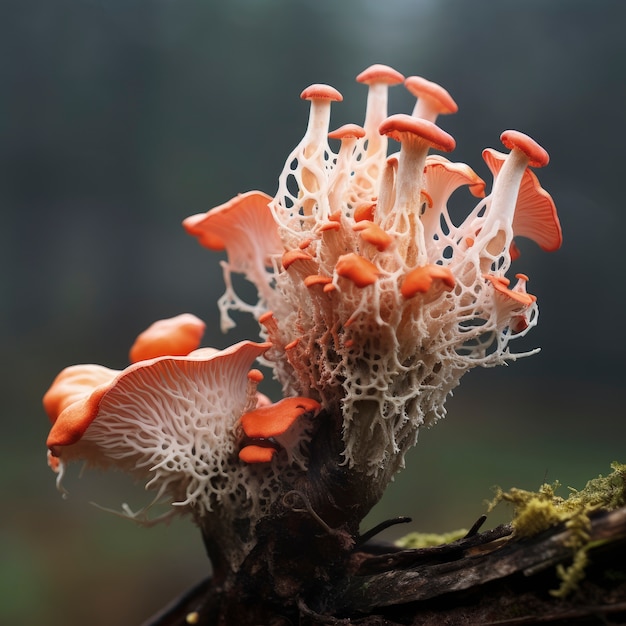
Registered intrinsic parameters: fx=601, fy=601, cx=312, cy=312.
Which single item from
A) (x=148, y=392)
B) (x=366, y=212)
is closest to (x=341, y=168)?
(x=366, y=212)

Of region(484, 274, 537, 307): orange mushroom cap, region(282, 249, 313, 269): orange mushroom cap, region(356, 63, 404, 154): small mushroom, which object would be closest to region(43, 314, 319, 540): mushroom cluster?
region(282, 249, 313, 269): orange mushroom cap

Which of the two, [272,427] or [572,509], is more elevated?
[272,427]

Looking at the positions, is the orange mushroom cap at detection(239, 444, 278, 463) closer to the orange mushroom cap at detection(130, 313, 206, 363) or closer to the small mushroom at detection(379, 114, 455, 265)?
the orange mushroom cap at detection(130, 313, 206, 363)

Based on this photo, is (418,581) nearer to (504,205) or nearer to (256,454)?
(256,454)

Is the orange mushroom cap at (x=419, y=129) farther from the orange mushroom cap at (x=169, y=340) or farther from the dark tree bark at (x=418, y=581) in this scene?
the orange mushroom cap at (x=169, y=340)

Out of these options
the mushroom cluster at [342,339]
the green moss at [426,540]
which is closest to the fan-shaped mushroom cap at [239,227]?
the mushroom cluster at [342,339]

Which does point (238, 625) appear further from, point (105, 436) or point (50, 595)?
point (50, 595)
